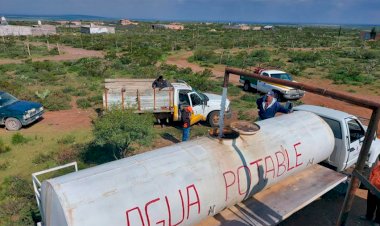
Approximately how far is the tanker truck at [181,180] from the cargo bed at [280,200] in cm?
21

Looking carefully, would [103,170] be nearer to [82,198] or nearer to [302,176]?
[82,198]

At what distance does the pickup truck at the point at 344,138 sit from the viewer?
30.5 ft

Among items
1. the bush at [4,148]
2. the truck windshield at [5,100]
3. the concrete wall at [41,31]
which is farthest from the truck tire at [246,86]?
the concrete wall at [41,31]

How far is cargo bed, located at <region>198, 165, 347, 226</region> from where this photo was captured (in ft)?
22.1

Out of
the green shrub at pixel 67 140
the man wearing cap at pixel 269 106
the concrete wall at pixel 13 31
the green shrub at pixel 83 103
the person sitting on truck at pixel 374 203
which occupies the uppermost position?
the concrete wall at pixel 13 31

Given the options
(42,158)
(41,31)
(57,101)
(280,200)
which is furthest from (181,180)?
(41,31)

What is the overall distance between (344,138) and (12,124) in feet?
48.6

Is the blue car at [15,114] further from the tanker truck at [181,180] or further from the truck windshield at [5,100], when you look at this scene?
the tanker truck at [181,180]

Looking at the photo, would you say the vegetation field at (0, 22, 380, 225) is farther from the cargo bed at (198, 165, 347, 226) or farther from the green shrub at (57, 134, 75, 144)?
the cargo bed at (198, 165, 347, 226)

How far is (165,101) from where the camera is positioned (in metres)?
15.3

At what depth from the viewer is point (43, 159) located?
11.7 meters

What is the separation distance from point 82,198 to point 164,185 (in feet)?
4.87

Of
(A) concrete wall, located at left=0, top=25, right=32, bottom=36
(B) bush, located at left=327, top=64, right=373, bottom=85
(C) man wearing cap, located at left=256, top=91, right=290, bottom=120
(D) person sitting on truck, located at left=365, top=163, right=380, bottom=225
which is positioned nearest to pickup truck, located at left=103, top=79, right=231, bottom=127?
(C) man wearing cap, located at left=256, top=91, right=290, bottom=120

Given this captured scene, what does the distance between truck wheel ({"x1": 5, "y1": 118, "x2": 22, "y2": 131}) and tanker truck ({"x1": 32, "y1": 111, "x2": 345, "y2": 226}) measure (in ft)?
32.4
